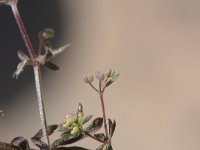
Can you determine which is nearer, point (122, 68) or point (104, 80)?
point (104, 80)

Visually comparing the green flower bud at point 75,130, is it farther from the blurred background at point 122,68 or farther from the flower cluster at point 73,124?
the blurred background at point 122,68

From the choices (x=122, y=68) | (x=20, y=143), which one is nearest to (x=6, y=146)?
(x=20, y=143)

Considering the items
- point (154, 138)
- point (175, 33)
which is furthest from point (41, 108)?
point (175, 33)

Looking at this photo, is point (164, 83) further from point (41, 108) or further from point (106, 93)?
point (41, 108)

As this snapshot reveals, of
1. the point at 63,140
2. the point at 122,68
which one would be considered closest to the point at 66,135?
the point at 63,140

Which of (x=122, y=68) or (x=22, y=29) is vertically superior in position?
(x=22, y=29)

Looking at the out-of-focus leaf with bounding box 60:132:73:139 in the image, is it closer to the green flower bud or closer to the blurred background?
the green flower bud

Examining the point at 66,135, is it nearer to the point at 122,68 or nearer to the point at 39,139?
the point at 39,139

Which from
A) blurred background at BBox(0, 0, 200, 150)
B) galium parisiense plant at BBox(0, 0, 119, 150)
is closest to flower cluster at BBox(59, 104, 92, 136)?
galium parisiense plant at BBox(0, 0, 119, 150)

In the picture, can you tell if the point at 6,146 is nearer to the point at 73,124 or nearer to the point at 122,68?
the point at 73,124
